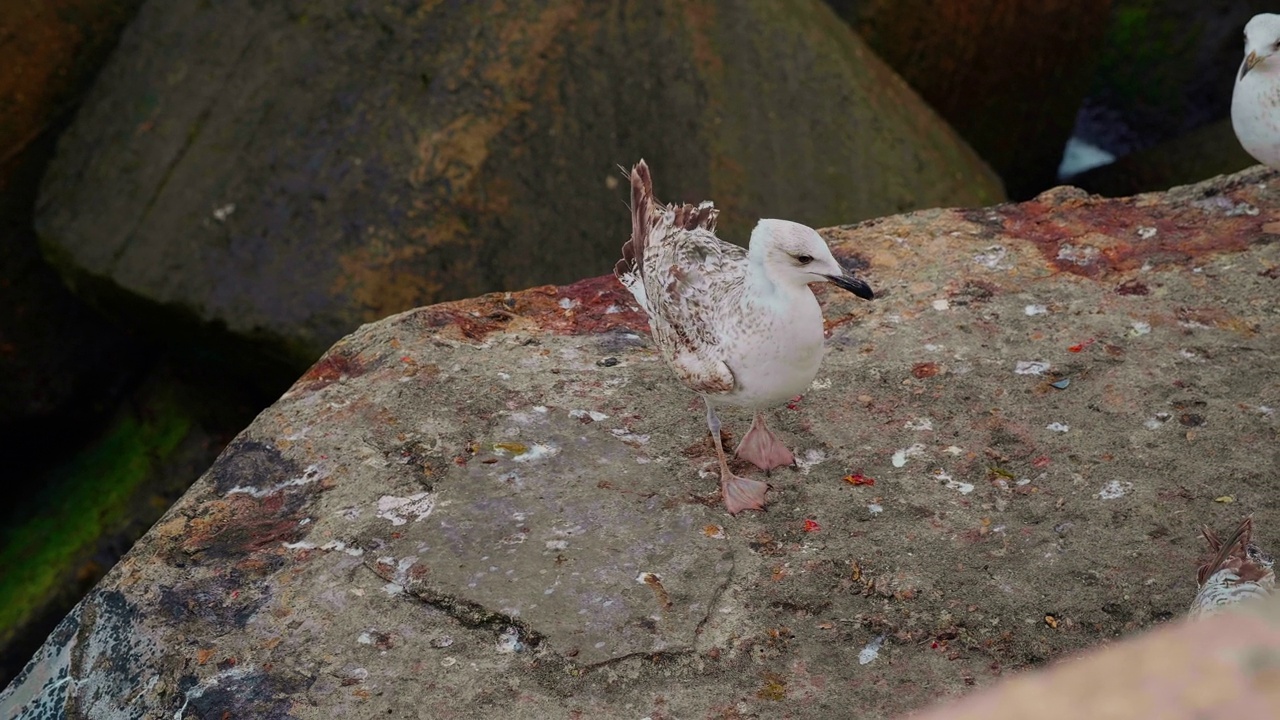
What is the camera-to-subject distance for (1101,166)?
680 centimetres

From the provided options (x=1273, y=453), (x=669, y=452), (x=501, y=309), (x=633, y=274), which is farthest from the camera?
(x=501, y=309)

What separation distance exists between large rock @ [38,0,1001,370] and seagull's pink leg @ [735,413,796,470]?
1.81 m

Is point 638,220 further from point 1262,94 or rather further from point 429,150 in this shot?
point 1262,94

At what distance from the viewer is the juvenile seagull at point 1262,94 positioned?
3727 mm

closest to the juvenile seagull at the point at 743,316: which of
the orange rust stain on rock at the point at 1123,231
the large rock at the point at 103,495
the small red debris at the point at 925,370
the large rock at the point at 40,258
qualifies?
the small red debris at the point at 925,370

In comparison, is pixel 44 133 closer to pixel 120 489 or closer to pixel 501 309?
pixel 120 489

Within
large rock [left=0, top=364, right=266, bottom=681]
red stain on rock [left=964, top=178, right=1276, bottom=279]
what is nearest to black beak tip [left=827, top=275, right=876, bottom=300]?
red stain on rock [left=964, top=178, right=1276, bottom=279]

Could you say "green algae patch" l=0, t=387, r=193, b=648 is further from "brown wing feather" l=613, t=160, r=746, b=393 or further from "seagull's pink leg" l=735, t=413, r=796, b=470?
"seagull's pink leg" l=735, t=413, r=796, b=470

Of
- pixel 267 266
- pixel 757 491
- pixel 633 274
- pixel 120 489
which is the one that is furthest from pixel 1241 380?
pixel 120 489

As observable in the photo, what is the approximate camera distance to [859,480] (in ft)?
9.83

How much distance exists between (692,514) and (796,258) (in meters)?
0.66

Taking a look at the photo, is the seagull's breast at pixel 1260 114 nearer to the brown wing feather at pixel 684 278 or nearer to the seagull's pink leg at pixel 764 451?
the brown wing feather at pixel 684 278

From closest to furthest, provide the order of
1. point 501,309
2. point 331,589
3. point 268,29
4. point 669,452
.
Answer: point 331,589
point 669,452
point 501,309
point 268,29

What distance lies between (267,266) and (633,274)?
72.2 inches
